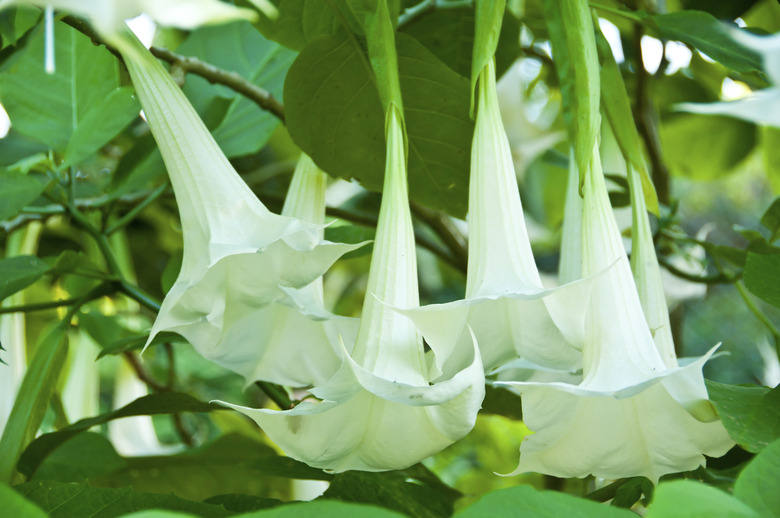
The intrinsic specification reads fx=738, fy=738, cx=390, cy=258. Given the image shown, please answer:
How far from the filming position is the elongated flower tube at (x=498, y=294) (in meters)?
0.35

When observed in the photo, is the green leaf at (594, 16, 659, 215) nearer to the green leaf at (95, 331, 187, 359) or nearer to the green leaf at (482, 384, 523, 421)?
the green leaf at (482, 384, 523, 421)

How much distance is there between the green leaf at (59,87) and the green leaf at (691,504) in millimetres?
493

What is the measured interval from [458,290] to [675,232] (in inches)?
29.7

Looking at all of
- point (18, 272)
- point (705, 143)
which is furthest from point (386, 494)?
point (705, 143)

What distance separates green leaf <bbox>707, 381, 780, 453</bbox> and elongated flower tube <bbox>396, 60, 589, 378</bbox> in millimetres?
72

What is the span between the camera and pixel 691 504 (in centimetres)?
23

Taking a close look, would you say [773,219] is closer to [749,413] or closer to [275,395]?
[749,413]

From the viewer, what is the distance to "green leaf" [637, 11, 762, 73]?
47 cm

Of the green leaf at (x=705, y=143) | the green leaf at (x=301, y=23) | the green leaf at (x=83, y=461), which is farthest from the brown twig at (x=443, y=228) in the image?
the green leaf at (x=705, y=143)

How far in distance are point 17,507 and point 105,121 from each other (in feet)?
1.15

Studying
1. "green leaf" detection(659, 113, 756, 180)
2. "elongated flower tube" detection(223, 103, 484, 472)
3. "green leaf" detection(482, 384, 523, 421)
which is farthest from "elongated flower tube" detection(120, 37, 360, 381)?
"green leaf" detection(659, 113, 756, 180)

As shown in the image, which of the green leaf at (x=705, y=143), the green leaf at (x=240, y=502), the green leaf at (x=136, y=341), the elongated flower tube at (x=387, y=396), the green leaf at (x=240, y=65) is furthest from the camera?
the green leaf at (x=705, y=143)

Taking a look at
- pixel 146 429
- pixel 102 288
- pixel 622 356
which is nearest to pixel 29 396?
pixel 102 288

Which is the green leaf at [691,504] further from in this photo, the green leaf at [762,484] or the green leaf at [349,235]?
the green leaf at [349,235]
